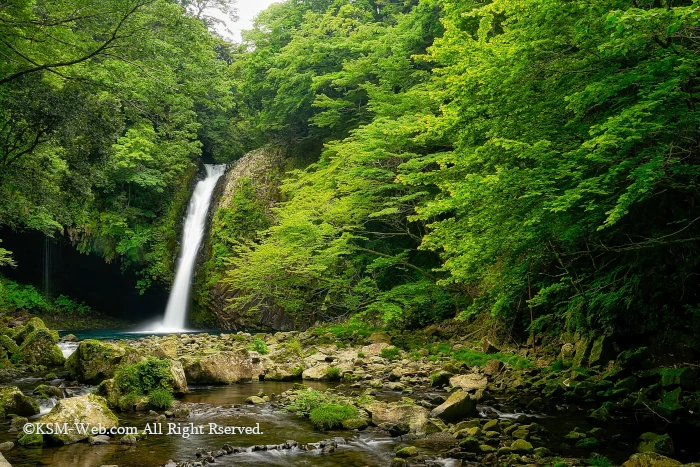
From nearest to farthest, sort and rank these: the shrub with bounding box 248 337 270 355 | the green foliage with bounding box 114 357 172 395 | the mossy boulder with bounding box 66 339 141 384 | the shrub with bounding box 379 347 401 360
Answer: the green foliage with bounding box 114 357 172 395 → the mossy boulder with bounding box 66 339 141 384 → the shrub with bounding box 379 347 401 360 → the shrub with bounding box 248 337 270 355

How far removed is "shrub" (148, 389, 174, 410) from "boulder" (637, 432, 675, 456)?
5777 millimetres

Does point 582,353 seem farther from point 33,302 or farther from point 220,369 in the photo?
point 33,302

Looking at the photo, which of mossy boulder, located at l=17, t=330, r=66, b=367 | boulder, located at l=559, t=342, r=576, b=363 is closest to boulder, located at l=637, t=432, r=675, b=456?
boulder, located at l=559, t=342, r=576, b=363

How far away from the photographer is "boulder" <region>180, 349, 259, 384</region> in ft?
29.5

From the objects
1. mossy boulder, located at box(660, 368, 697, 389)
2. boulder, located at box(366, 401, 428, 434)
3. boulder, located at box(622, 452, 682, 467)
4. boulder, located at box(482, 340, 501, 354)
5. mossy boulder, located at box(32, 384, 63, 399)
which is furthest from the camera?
boulder, located at box(482, 340, 501, 354)

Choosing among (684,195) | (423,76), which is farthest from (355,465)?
(423,76)

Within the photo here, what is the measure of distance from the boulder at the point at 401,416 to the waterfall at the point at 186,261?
1768 cm

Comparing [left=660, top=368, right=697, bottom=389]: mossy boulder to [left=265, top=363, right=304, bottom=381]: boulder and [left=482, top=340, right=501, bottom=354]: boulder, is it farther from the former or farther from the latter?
[left=265, top=363, right=304, bottom=381]: boulder

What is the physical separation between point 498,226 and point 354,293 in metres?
10.1

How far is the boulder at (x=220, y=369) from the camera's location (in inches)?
354

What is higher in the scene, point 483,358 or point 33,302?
point 483,358

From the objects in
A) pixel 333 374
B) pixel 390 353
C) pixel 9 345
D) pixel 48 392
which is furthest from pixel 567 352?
pixel 9 345

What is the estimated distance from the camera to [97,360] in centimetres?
877

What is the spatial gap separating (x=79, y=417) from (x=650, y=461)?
570 cm
